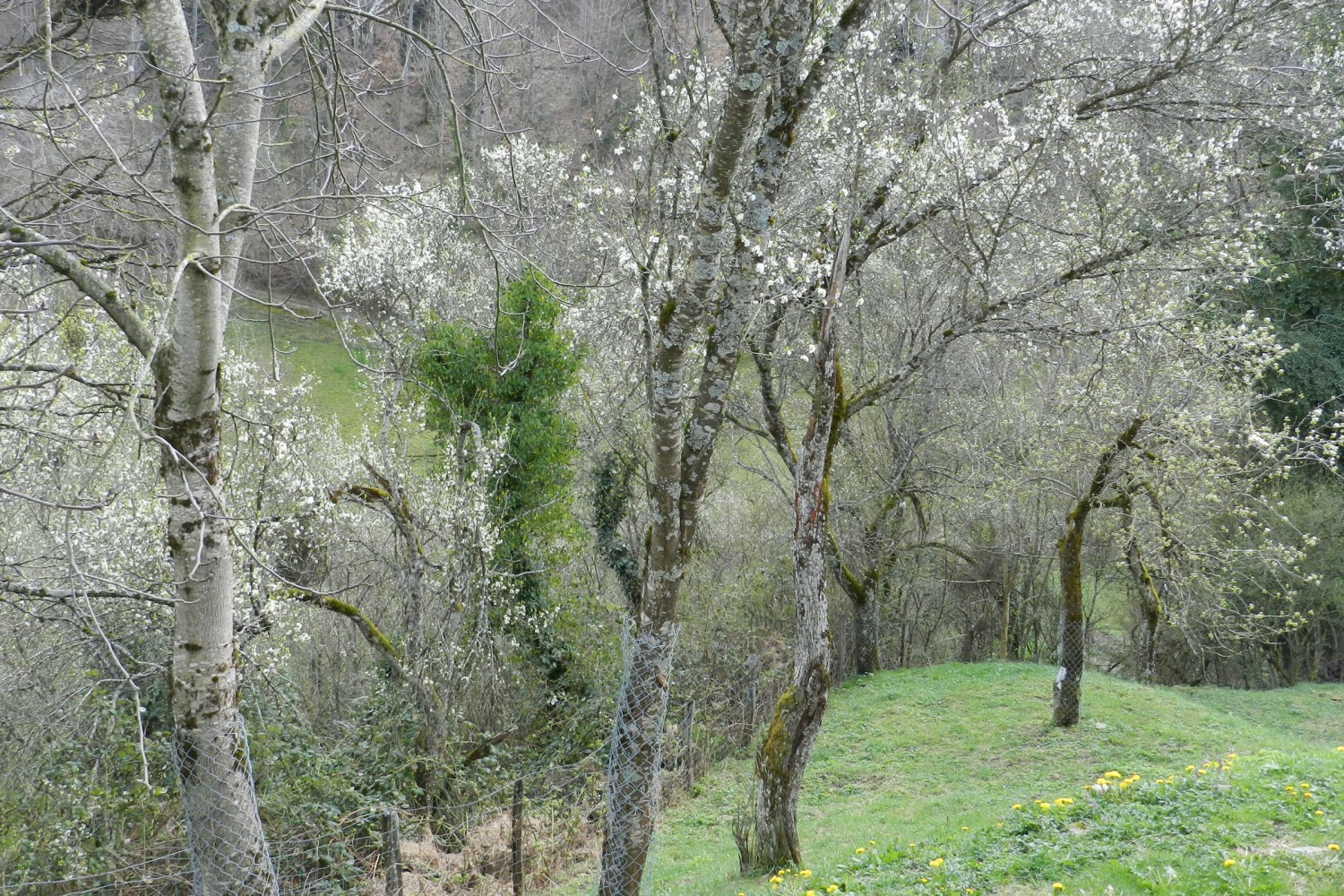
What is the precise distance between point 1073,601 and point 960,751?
2503 millimetres

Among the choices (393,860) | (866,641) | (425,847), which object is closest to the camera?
(393,860)

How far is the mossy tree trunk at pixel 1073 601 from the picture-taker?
36.1 ft

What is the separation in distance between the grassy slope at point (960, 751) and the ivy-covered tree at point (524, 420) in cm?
299

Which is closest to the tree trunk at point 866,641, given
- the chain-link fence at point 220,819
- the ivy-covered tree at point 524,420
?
the ivy-covered tree at point 524,420

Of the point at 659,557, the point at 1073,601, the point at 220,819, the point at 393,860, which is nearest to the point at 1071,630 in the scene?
the point at 1073,601

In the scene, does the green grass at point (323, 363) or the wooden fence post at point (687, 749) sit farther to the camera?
the green grass at point (323, 363)

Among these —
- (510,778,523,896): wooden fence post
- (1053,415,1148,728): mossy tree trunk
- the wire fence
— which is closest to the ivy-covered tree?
the wire fence

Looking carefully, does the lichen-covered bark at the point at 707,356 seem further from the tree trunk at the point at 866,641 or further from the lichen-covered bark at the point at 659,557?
the tree trunk at the point at 866,641

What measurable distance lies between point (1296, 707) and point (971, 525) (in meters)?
6.24

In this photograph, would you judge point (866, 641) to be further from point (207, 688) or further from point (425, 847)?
point (207, 688)

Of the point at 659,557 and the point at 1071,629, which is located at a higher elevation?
the point at 659,557

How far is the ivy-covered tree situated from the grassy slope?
2994 millimetres

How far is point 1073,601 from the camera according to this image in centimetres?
1125

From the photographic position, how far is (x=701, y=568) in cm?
1575
